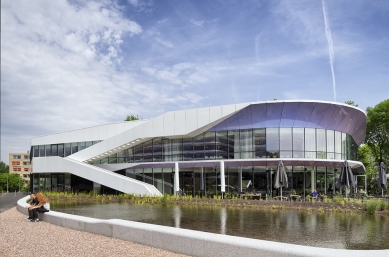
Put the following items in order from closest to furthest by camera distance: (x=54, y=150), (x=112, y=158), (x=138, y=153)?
(x=138, y=153) < (x=112, y=158) < (x=54, y=150)

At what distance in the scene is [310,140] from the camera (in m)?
31.0

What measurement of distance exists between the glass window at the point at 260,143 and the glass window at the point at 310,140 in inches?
133

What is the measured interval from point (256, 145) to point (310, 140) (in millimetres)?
4377

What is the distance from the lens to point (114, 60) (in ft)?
79.2

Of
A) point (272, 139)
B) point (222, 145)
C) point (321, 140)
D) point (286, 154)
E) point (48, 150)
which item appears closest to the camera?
point (286, 154)

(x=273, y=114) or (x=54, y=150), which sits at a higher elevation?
(x=273, y=114)

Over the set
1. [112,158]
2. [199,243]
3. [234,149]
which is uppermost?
[234,149]

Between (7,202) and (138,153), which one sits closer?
(7,202)

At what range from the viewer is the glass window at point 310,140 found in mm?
30859

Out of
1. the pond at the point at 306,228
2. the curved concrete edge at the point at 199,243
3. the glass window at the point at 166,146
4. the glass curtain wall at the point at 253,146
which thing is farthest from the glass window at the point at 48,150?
the curved concrete edge at the point at 199,243

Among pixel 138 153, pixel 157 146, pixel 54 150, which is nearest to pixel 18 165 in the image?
pixel 54 150

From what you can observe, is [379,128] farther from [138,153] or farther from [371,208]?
[371,208]

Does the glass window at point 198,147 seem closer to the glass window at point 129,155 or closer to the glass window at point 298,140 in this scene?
the glass window at point 129,155

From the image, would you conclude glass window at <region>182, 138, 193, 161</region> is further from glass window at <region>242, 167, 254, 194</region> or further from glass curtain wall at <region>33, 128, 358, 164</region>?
glass window at <region>242, 167, 254, 194</region>
